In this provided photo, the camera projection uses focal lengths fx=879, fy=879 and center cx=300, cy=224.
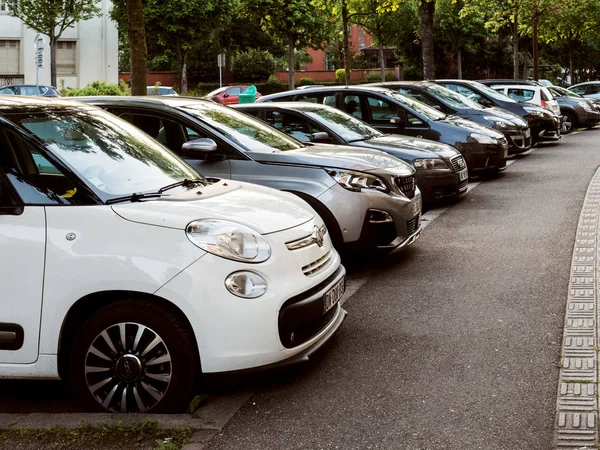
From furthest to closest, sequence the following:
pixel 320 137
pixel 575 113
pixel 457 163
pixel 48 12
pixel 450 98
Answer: pixel 48 12 < pixel 575 113 < pixel 450 98 < pixel 457 163 < pixel 320 137

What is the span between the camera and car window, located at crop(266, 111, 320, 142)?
1043 centimetres

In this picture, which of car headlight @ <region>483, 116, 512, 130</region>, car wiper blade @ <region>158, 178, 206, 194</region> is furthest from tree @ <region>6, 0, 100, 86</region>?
car wiper blade @ <region>158, 178, 206, 194</region>

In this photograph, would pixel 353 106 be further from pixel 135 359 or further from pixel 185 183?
Result: pixel 135 359

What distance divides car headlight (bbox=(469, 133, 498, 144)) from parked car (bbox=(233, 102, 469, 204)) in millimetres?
2617

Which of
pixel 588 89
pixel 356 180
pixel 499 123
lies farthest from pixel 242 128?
pixel 588 89

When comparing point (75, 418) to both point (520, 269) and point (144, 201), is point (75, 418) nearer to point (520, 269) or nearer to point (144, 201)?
point (144, 201)

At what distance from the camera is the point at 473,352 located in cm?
549

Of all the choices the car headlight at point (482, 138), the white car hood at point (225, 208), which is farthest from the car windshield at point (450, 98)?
the white car hood at point (225, 208)

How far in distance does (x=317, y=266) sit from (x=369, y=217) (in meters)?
2.73

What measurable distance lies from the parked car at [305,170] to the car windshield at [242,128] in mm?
12

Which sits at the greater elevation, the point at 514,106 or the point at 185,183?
the point at 514,106

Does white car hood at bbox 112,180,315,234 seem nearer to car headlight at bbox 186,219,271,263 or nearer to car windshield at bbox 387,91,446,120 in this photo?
car headlight at bbox 186,219,271,263

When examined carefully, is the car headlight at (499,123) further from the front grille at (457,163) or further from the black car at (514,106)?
the front grille at (457,163)

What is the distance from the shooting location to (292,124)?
1049cm
